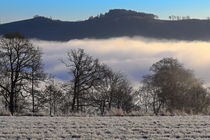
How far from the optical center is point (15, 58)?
23.7 metres

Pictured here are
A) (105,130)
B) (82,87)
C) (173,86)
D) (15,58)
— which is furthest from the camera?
(173,86)

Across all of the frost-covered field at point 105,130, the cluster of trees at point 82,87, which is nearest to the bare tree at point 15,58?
the cluster of trees at point 82,87

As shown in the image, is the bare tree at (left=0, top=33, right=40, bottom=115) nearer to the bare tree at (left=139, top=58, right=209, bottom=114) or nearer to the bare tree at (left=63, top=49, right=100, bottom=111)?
the bare tree at (left=63, top=49, right=100, bottom=111)

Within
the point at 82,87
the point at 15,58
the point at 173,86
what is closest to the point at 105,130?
the point at 15,58

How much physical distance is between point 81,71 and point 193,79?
1655 cm

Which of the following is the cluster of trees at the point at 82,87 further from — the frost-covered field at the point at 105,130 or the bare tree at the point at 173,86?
the frost-covered field at the point at 105,130

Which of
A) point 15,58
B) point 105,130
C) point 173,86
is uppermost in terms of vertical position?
point 15,58

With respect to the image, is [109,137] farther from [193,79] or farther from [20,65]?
[193,79]

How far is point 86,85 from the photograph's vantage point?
2844cm

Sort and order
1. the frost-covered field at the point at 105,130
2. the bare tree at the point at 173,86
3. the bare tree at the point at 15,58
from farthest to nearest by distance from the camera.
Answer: the bare tree at the point at 173,86 < the bare tree at the point at 15,58 < the frost-covered field at the point at 105,130

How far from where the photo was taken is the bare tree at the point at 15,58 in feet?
77.4

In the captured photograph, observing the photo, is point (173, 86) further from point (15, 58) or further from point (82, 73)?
point (15, 58)

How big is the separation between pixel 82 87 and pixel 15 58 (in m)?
7.70

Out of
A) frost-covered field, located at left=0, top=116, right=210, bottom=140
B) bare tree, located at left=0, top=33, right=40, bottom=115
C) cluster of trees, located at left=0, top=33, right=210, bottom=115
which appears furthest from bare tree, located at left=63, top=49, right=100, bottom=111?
frost-covered field, located at left=0, top=116, right=210, bottom=140
